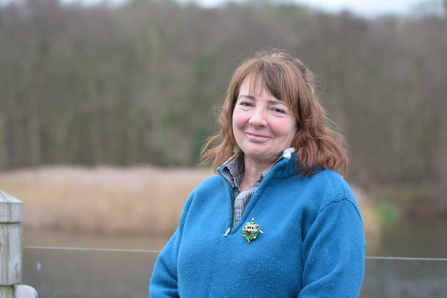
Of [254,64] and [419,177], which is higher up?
[254,64]

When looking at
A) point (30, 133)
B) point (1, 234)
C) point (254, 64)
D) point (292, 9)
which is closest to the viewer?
point (254, 64)

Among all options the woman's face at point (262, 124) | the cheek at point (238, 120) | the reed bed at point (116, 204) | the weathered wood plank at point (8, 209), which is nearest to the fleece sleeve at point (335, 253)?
the woman's face at point (262, 124)

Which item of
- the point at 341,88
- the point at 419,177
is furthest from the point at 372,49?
the point at 419,177

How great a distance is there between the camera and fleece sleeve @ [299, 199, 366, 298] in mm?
1523

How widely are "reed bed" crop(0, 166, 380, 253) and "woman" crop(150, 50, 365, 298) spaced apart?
820 cm

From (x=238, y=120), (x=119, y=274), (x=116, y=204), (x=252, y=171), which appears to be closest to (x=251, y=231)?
(x=252, y=171)

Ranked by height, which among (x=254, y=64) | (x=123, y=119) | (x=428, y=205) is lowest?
(x=428, y=205)

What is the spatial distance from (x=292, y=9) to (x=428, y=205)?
10.4m

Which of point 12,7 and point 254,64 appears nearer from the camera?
point 254,64

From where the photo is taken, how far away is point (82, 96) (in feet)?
65.7

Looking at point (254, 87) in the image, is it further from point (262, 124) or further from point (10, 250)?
point (10, 250)

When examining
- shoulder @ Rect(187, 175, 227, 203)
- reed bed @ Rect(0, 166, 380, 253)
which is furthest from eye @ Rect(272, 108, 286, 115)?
reed bed @ Rect(0, 166, 380, 253)

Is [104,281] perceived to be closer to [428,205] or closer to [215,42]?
[428,205]

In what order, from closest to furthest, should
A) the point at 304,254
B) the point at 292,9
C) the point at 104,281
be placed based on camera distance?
the point at 304,254 < the point at 104,281 < the point at 292,9
